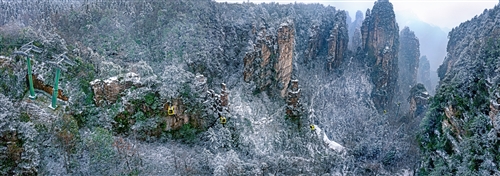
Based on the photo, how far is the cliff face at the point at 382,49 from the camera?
74688mm

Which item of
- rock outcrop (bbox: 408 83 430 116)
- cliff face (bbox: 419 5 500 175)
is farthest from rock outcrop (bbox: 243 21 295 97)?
rock outcrop (bbox: 408 83 430 116)

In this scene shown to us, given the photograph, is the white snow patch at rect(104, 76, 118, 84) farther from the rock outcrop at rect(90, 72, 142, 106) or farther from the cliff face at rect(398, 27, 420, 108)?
the cliff face at rect(398, 27, 420, 108)

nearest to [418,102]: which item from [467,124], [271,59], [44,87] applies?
[271,59]

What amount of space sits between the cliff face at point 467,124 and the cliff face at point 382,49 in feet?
115

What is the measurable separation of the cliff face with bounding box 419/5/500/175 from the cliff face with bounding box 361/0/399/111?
1378 inches

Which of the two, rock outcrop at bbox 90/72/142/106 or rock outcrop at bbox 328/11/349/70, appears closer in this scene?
rock outcrop at bbox 90/72/142/106

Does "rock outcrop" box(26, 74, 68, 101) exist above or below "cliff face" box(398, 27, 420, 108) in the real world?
below

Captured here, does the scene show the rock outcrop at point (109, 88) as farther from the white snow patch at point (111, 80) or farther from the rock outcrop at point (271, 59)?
the rock outcrop at point (271, 59)

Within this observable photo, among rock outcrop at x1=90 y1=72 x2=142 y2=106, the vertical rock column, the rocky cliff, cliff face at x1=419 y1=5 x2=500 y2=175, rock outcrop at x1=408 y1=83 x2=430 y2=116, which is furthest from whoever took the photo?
rock outcrop at x1=408 y1=83 x2=430 y2=116

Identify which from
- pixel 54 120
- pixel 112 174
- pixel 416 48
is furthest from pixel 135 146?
pixel 416 48

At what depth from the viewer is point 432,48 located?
142250mm

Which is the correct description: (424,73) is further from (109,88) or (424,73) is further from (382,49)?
(109,88)

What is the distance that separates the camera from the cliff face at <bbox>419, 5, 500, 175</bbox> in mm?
26078

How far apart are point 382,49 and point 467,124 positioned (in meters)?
51.4
